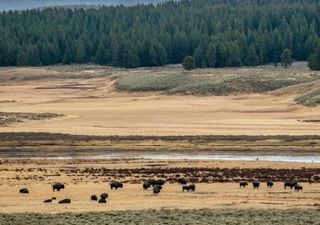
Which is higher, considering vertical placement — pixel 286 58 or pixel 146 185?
pixel 286 58

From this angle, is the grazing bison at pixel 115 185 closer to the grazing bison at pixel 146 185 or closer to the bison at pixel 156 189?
the grazing bison at pixel 146 185

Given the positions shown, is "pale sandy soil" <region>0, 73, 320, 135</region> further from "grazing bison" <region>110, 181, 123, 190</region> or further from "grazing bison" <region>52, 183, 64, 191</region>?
"grazing bison" <region>52, 183, 64, 191</region>

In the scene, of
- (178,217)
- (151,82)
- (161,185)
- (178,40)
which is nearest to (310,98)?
(151,82)

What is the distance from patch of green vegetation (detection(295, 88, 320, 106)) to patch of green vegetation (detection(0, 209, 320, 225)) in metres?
54.8

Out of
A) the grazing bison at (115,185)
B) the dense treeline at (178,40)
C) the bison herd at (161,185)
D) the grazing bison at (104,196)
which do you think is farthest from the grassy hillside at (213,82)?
the grazing bison at (104,196)

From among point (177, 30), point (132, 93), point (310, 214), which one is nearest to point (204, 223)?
point (310, 214)

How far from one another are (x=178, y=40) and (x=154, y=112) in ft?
265

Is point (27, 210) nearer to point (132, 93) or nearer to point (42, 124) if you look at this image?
point (42, 124)

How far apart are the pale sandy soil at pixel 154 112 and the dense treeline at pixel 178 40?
35.2 metres

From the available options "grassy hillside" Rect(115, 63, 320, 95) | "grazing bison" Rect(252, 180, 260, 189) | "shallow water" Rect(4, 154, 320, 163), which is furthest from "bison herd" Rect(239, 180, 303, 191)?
"grassy hillside" Rect(115, 63, 320, 95)

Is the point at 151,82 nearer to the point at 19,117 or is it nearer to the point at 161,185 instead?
the point at 19,117

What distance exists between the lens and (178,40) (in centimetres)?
16762

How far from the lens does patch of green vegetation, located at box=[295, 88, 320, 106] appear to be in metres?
89.7

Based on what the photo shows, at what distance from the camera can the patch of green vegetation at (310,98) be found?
8969cm
